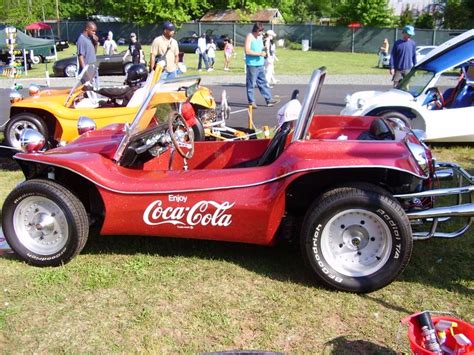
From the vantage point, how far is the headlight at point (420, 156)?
12.2 feet

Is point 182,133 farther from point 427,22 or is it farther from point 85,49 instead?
point 427,22

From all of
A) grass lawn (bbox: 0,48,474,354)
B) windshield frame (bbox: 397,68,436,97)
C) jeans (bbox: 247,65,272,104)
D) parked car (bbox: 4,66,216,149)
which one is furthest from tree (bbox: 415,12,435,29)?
grass lawn (bbox: 0,48,474,354)

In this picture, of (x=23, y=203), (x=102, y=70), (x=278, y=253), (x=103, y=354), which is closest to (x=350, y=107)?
(x=278, y=253)

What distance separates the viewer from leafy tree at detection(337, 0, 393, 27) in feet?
160

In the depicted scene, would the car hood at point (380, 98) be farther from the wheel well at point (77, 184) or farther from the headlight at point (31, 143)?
the headlight at point (31, 143)

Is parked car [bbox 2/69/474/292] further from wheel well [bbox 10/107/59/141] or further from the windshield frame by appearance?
the windshield frame

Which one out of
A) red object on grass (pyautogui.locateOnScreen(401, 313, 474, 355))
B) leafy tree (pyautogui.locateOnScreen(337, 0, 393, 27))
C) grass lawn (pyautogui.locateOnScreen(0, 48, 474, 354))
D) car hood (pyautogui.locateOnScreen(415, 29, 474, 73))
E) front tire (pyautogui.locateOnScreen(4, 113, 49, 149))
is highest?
leafy tree (pyautogui.locateOnScreen(337, 0, 393, 27))

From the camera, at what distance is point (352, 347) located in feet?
9.53

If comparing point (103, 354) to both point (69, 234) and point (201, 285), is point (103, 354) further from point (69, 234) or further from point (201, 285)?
point (69, 234)

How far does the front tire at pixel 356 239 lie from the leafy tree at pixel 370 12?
49.2 meters

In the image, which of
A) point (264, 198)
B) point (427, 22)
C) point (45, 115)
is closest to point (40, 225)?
point (264, 198)

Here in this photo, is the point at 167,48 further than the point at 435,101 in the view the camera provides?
Yes

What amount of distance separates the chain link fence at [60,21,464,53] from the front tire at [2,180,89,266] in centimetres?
3368

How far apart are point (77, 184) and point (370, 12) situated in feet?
162
